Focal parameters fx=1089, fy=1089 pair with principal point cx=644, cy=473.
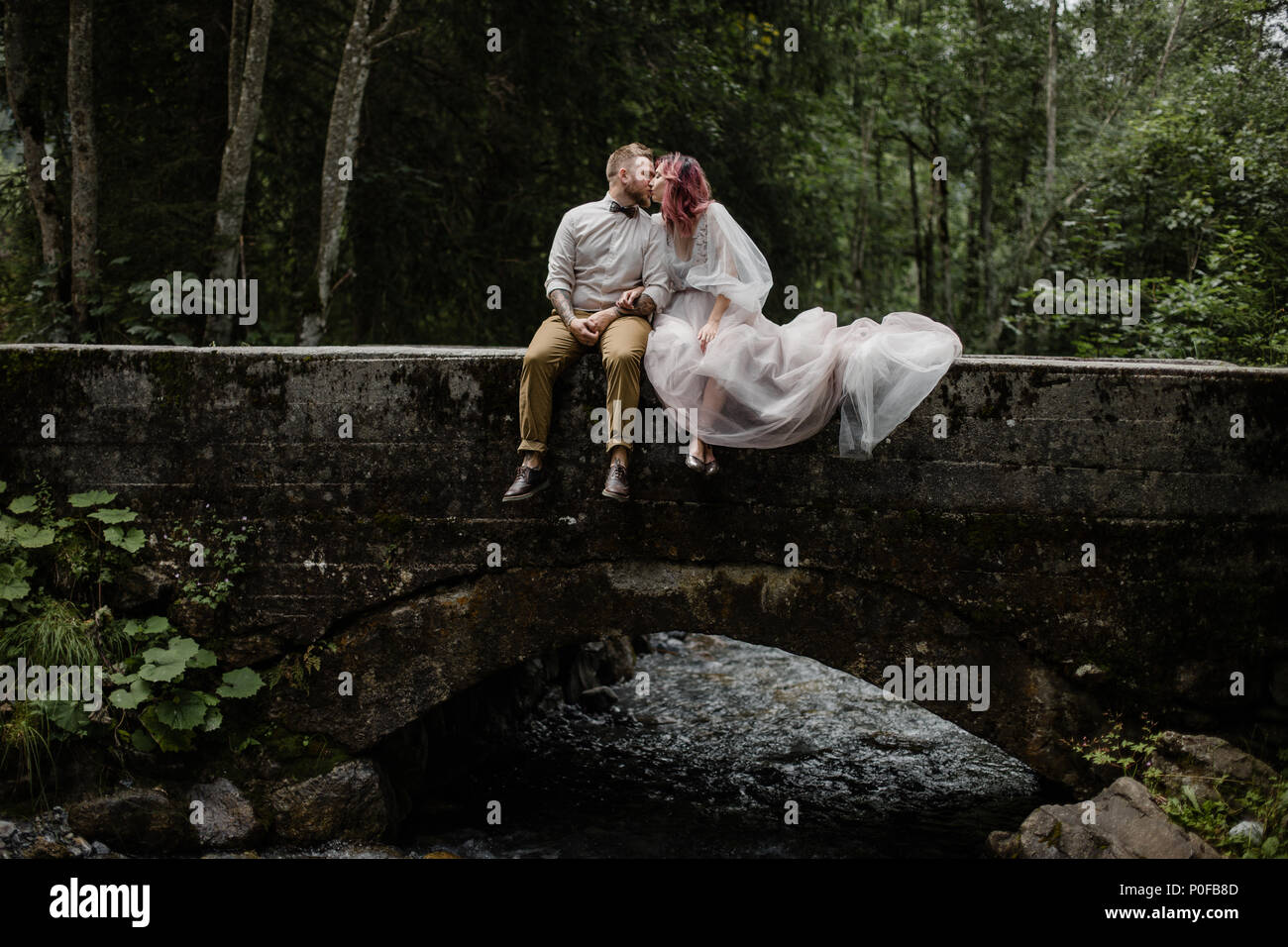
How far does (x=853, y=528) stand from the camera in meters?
5.30

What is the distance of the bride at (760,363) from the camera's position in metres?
5.05

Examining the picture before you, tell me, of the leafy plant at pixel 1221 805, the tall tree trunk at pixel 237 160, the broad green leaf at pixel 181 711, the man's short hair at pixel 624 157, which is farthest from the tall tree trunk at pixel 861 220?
the broad green leaf at pixel 181 711

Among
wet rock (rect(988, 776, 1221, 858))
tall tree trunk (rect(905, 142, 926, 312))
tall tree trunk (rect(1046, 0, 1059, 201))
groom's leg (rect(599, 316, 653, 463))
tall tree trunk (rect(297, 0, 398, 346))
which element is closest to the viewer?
wet rock (rect(988, 776, 1221, 858))

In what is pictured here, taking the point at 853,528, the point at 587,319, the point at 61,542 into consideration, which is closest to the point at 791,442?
the point at 853,528

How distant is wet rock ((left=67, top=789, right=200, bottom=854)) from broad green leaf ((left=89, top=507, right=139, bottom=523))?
55.0 inches

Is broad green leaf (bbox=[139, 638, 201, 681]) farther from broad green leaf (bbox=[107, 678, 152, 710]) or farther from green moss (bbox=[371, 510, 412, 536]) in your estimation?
green moss (bbox=[371, 510, 412, 536])

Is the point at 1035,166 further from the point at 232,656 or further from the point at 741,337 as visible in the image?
the point at 232,656

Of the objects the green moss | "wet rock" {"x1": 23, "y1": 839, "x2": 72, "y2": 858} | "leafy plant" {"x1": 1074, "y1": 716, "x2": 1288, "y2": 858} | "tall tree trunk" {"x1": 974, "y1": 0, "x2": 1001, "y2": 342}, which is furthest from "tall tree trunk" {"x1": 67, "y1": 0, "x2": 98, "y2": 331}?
"tall tree trunk" {"x1": 974, "y1": 0, "x2": 1001, "y2": 342}

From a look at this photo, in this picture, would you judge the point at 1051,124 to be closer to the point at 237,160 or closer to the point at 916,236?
the point at 916,236

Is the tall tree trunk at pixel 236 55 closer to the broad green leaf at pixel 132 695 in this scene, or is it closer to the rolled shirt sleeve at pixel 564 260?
the rolled shirt sleeve at pixel 564 260

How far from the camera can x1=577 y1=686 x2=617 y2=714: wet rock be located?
889 centimetres

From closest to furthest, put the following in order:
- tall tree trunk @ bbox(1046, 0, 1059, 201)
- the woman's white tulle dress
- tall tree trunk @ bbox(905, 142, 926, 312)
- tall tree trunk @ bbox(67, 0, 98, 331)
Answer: the woman's white tulle dress, tall tree trunk @ bbox(67, 0, 98, 331), tall tree trunk @ bbox(1046, 0, 1059, 201), tall tree trunk @ bbox(905, 142, 926, 312)

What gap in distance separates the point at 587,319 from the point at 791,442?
3.81ft

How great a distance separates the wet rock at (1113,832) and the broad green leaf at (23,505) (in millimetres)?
5250
